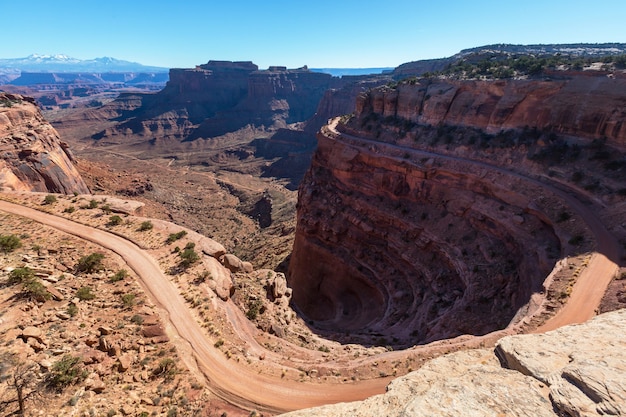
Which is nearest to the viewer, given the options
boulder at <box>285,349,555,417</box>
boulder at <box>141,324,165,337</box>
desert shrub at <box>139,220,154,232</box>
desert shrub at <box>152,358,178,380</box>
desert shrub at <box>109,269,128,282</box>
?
boulder at <box>285,349,555,417</box>

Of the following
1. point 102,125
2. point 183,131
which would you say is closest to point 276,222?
point 183,131

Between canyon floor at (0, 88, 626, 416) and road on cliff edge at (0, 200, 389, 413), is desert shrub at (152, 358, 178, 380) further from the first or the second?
road on cliff edge at (0, 200, 389, 413)

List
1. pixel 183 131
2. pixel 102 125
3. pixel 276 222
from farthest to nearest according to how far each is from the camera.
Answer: pixel 102 125, pixel 183 131, pixel 276 222

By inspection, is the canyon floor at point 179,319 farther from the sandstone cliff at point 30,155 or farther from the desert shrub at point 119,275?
the sandstone cliff at point 30,155

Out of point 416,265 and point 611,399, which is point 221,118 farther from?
point 611,399

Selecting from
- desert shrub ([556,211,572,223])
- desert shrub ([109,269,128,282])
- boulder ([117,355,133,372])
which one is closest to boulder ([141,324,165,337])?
boulder ([117,355,133,372])

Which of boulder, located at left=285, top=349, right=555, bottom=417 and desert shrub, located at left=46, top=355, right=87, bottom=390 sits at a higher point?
boulder, located at left=285, top=349, right=555, bottom=417

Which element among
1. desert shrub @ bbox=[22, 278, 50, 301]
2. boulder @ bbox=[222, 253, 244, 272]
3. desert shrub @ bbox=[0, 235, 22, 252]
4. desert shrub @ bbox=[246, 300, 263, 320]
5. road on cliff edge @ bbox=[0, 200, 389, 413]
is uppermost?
desert shrub @ bbox=[0, 235, 22, 252]

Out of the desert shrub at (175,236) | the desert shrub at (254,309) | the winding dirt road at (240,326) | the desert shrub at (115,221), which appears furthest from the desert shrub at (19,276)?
the desert shrub at (254,309)
